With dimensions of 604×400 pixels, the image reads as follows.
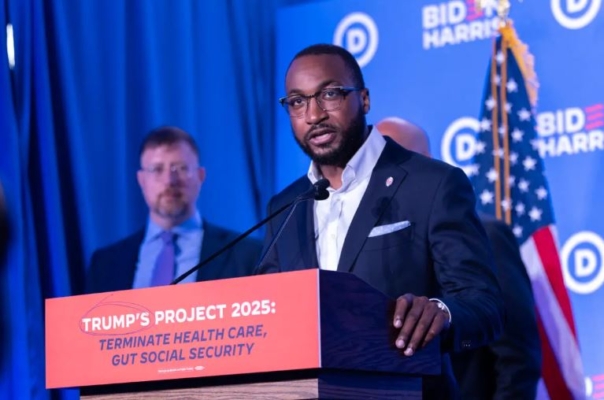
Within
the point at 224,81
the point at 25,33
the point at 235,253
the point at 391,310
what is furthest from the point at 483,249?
the point at 224,81

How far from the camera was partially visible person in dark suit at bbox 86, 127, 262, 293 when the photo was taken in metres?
5.83

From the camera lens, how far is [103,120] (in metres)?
6.10

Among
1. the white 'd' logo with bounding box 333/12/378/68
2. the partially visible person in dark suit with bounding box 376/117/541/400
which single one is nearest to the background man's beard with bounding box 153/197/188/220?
the white 'd' logo with bounding box 333/12/378/68

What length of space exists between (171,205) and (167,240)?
207 mm

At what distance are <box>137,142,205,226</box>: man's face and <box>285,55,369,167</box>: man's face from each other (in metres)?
2.68

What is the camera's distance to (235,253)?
586 centimetres

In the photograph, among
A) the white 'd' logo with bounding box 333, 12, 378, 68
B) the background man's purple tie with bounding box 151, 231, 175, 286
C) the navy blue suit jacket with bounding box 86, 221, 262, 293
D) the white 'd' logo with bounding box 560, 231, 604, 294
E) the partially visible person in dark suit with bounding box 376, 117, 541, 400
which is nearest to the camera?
the partially visible person in dark suit with bounding box 376, 117, 541, 400

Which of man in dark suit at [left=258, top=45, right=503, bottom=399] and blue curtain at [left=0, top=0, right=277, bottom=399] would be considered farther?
blue curtain at [left=0, top=0, right=277, bottom=399]

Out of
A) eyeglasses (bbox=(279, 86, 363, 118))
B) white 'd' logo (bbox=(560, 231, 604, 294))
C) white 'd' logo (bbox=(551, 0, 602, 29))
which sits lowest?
white 'd' logo (bbox=(560, 231, 604, 294))

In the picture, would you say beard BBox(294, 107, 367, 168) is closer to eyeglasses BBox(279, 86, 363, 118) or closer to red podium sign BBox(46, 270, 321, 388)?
eyeglasses BBox(279, 86, 363, 118)

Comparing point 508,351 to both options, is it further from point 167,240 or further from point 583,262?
point 167,240

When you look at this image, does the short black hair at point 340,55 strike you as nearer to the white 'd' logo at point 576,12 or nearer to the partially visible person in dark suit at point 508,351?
the partially visible person in dark suit at point 508,351

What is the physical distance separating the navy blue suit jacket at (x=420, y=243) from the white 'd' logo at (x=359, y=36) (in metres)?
3.13

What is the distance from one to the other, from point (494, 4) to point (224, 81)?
6.46 feet
